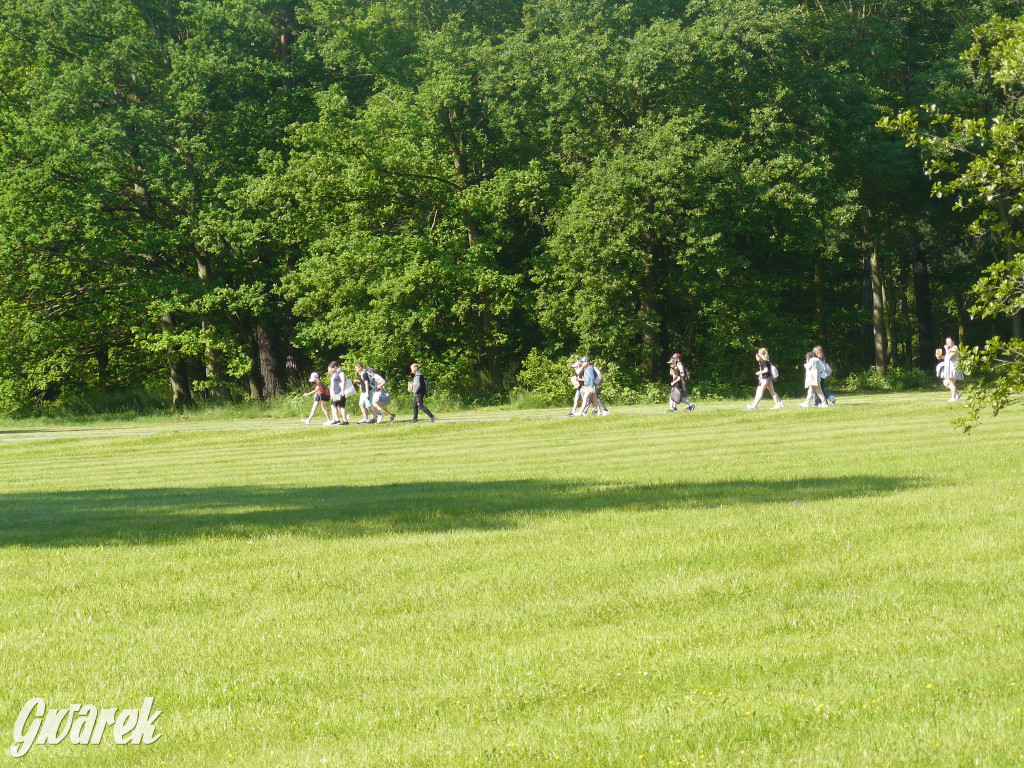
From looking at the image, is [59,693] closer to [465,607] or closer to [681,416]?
[465,607]

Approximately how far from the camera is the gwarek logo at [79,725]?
5.20 meters

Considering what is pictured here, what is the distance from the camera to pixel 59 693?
19.3ft

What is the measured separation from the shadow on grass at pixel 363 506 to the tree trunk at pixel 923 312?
35.2 meters

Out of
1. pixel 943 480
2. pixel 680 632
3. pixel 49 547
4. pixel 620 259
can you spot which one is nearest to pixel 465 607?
pixel 680 632

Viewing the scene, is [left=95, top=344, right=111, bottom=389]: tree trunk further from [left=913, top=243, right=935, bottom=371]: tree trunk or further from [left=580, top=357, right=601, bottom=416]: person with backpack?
[left=913, top=243, right=935, bottom=371]: tree trunk

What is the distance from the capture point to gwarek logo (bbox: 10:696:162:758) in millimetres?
5195

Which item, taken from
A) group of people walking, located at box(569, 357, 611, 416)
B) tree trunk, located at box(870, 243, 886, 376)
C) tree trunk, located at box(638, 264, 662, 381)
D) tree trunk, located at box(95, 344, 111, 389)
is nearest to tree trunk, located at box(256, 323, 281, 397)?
tree trunk, located at box(95, 344, 111, 389)

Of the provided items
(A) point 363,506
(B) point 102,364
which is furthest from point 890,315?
(A) point 363,506

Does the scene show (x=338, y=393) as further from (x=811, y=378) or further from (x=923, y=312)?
(x=923, y=312)

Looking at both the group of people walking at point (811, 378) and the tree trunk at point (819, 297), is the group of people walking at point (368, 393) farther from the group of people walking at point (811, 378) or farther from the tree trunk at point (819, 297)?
the tree trunk at point (819, 297)

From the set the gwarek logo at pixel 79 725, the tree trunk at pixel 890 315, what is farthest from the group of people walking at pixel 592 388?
the gwarek logo at pixel 79 725

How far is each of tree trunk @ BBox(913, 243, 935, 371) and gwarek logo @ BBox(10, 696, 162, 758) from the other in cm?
4538

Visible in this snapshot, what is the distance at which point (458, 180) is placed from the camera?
4006cm

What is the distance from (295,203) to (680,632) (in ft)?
120
